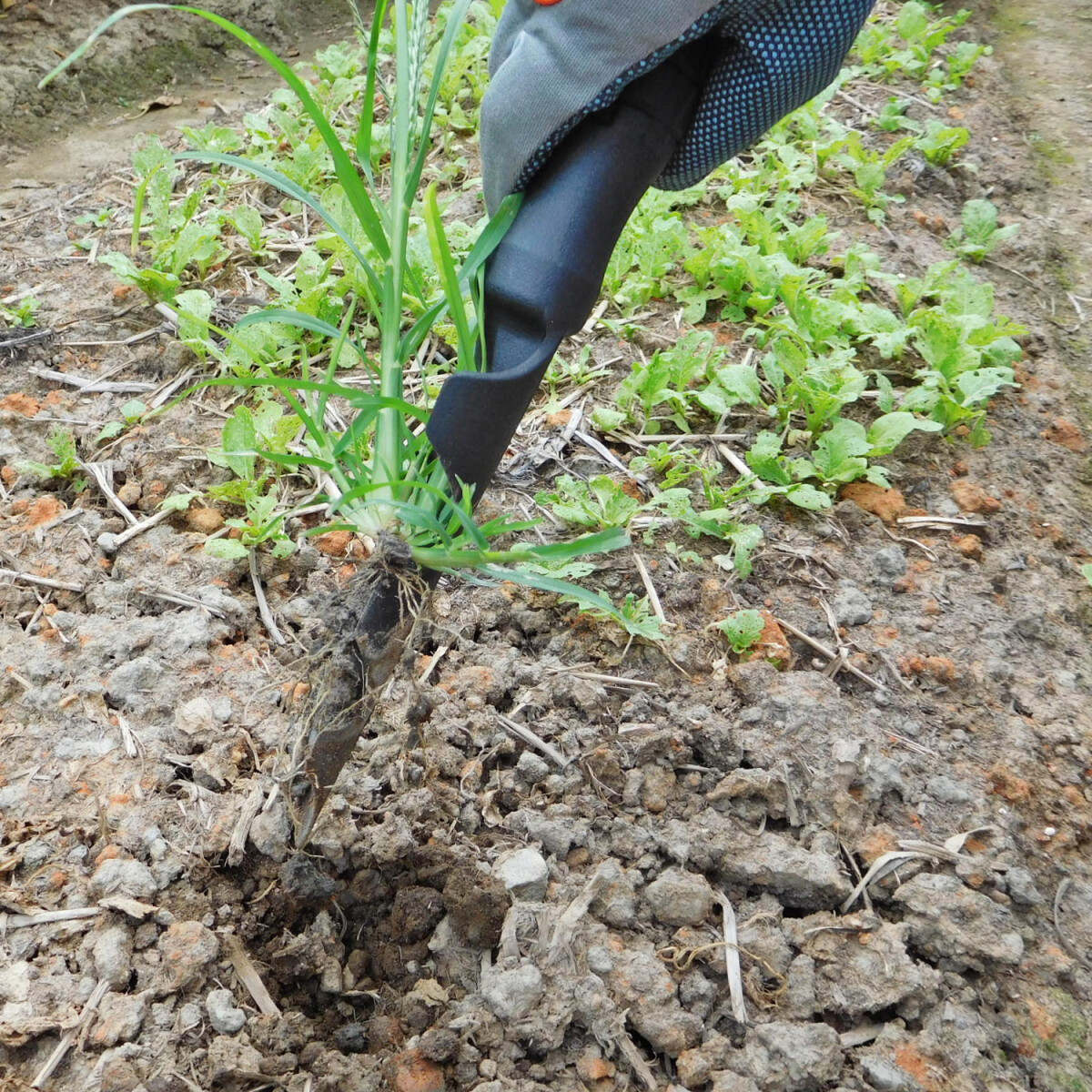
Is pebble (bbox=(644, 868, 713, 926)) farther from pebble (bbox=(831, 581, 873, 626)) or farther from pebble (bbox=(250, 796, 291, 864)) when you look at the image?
pebble (bbox=(831, 581, 873, 626))

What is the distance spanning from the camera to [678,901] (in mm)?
1335

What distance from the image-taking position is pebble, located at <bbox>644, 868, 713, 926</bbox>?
1335 millimetres

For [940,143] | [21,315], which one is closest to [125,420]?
[21,315]

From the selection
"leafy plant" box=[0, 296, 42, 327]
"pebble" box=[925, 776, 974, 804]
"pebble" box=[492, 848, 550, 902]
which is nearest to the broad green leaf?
"pebble" box=[925, 776, 974, 804]

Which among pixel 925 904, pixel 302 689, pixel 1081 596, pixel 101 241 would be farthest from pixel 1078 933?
pixel 101 241

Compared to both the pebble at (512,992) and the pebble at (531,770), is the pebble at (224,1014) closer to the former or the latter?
the pebble at (512,992)

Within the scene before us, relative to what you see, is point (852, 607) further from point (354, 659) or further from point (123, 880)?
point (123, 880)

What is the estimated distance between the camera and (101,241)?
2533 millimetres

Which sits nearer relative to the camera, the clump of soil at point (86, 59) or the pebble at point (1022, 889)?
the pebble at point (1022, 889)

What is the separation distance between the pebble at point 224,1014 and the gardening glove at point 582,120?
704 millimetres

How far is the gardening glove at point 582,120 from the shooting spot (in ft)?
3.05

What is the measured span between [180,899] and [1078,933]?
1.25 metres

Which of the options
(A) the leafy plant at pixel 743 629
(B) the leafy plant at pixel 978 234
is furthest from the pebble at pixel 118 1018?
(B) the leafy plant at pixel 978 234

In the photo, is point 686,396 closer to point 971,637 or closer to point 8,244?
point 971,637
